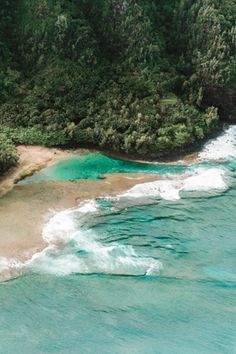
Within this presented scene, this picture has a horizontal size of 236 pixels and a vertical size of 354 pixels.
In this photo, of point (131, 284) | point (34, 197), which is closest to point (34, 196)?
point (34, 197)

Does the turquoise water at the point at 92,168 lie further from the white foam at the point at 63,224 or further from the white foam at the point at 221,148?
the white foam at the point at 63,224

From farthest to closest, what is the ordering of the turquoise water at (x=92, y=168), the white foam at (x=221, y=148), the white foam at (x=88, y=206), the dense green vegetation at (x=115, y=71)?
the dense green vegetation at (x=115, y=71) → the white foam at (x=221, y=148) → the turquoise water at (x=92, y=168) → the white foam at (x=88, y=206)

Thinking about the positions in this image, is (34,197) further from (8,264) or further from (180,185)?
(180,185)

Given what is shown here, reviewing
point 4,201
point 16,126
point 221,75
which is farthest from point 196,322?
point 221,75

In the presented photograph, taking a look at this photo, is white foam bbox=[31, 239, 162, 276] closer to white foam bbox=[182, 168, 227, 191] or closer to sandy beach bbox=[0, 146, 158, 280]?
sandy beach bbox=[0, 146, 158, 280]

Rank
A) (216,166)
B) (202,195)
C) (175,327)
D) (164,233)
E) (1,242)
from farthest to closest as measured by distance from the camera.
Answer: (216,166) → (202,195) → (164,233) → (1,242) → (175,327)

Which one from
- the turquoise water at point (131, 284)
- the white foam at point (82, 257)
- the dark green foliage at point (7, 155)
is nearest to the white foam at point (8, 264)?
the white foam at point (82, 257)

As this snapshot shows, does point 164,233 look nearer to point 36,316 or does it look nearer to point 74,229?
point 74,229

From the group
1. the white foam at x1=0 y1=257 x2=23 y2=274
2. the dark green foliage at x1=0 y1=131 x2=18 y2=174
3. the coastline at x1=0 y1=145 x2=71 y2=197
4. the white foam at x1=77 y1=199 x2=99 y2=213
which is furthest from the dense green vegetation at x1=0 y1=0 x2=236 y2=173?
the white foam at x1=0 y1=257 x2=23 y2=274
